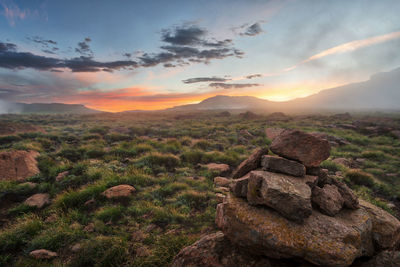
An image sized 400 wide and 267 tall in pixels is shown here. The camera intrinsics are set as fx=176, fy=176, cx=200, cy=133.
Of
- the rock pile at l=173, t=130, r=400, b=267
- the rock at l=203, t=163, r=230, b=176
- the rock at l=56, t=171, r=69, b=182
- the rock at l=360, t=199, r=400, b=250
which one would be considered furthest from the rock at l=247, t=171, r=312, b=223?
the rock at l=56, t=171, r=69, b=182

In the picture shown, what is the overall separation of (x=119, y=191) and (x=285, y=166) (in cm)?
560

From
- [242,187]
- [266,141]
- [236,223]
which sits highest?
[242,187]

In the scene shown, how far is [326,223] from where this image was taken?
3.20 meters

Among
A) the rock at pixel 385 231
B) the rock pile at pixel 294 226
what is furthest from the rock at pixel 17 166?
the rock at pixel 385 231

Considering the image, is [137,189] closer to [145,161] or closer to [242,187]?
[145,161]

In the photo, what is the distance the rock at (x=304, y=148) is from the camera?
4177mm

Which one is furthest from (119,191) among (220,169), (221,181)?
(220,169)

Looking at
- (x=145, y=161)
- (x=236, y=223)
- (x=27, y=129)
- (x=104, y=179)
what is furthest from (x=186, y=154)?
(x=27, y=129)

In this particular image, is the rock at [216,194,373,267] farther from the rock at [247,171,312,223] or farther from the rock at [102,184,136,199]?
the rock at [102,184,136,199]

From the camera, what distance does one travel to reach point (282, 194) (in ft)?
10.6

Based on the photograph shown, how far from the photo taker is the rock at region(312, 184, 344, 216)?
137 inches

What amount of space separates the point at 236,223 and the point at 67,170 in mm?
8845

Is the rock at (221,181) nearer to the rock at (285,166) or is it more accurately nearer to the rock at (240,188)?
the rock at (240,188)

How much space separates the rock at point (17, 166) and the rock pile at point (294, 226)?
8.60 metres
